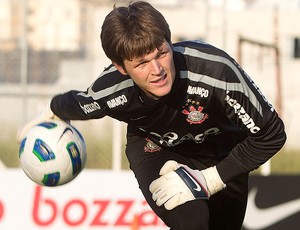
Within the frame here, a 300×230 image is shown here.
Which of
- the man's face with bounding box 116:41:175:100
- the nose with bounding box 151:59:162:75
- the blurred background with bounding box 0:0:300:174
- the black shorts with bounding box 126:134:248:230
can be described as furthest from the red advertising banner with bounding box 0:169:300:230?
the nose with bounding box 151:59:162:75

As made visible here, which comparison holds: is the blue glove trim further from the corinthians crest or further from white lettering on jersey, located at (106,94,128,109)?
white lettering on jersey, located at (106,94,128,109)

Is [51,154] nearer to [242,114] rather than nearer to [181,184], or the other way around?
[181,184]

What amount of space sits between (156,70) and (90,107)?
0.77 meters

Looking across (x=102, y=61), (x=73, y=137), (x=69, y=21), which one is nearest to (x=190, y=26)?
(x=69, y=21)

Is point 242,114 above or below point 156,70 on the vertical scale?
below

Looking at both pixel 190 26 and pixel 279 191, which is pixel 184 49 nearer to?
pixel 279 191

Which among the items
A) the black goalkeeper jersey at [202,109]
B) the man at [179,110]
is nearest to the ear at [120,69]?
the man at [179,110]

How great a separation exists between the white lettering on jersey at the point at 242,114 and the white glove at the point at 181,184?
1.09ft

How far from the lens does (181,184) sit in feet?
14.8

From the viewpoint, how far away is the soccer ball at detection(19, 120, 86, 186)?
214 inches

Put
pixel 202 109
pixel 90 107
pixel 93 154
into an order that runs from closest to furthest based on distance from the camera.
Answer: pixel 202 109, pixel 90 107, pixel 93 154

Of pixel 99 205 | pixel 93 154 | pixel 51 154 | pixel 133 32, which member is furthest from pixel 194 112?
pixel 93 154

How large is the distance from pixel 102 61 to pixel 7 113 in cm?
166

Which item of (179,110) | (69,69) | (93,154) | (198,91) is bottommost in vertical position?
(93,154)
